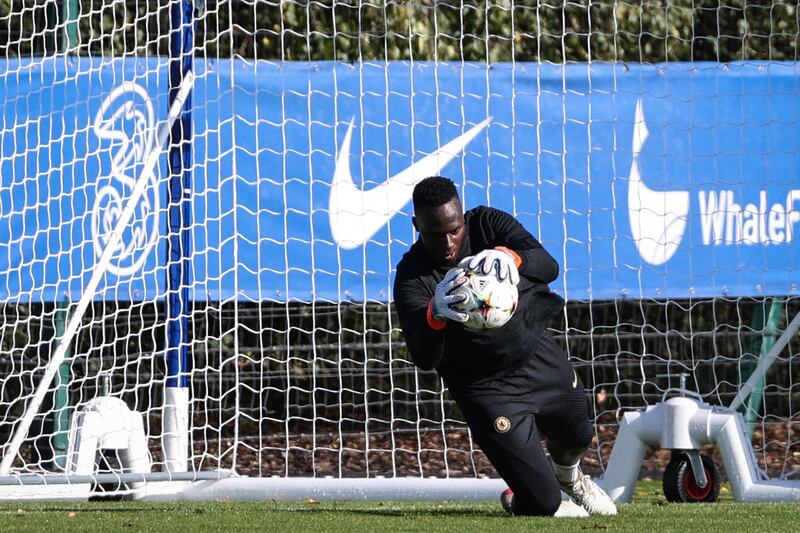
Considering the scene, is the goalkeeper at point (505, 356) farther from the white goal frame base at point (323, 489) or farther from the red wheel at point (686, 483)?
the red wheel at point (686, 483)

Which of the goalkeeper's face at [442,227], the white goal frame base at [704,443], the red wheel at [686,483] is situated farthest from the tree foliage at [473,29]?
the goalkeeper's face at [442,227]

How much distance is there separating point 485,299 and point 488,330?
48cm

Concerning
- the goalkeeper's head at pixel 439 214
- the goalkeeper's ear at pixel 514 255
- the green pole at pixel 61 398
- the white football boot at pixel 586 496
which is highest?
the goalkeeper's head at pixel 439 214

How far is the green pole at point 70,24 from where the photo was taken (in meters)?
8.73

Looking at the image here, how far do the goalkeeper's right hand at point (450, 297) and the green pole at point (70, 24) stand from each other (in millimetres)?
4055

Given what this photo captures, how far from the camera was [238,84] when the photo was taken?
333 inches

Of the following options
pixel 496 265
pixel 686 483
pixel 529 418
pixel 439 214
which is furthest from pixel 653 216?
pixel 496 265

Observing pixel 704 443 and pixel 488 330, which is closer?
pixel 488 330

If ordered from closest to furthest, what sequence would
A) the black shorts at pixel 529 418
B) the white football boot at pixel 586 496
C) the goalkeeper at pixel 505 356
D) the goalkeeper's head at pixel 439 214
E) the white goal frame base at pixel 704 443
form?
the goalkeeper's head at pixel 439 214 → the goalkeeper at pixel 505 356 → the black shorts at pixel 529 418 → the white football boot at pixel 586 496 → the white goal frame base at pixel 704 443

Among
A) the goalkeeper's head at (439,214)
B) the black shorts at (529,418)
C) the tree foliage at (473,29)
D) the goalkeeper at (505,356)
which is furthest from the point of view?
the tree foliage at (473,29)

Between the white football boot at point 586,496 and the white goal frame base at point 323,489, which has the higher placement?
the white football boot at point 586,496

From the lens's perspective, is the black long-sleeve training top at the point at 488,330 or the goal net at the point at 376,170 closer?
the black long-sleeve training top at the point at 488,330

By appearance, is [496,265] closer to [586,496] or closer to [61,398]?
[586,496]

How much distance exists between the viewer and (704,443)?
739 cm
